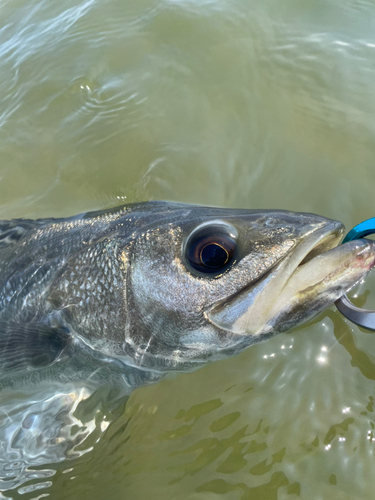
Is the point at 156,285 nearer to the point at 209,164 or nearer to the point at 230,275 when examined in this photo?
the point at 230,275

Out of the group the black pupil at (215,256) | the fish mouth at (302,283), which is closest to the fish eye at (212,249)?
the black pupil at (215,256)

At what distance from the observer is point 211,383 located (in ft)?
10.3

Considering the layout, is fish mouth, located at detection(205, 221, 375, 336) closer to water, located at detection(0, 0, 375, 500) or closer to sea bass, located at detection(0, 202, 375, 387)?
sea bass, located at detection(0, 202, 375, 387)

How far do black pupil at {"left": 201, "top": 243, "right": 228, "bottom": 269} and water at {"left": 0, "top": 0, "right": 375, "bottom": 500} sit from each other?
121 cm

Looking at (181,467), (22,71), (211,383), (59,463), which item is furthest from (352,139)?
(22,71)

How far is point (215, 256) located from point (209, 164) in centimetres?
243

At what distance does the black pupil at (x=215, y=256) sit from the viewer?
7.14 ft

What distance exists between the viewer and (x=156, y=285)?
7.69 feet

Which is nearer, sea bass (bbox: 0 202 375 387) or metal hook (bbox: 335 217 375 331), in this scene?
sea bass (bbox: 0 202 375 387)

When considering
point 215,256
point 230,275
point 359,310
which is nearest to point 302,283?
point 230,275

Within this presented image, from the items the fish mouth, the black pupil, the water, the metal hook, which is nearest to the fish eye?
the black pupil

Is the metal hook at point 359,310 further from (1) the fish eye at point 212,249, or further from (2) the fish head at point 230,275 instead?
(1) the fish eye at point 212,249

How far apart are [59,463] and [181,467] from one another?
930 millimetres

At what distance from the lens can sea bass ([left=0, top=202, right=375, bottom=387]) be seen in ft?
6.84
